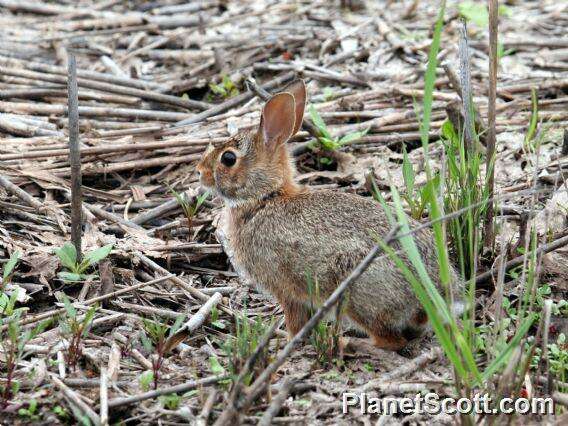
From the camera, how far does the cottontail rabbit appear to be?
4711 millimetres

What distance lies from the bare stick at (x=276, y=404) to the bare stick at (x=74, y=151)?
1.93 m

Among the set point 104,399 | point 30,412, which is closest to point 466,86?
point 104,399

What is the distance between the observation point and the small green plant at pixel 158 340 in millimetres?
4215

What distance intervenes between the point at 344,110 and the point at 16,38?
3854 mm

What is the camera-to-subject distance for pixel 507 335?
4648 millimetres

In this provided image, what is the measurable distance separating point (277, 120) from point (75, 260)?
4.95 ft

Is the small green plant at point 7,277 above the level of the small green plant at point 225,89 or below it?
below

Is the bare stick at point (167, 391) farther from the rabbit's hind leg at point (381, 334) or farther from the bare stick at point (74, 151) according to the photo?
the bare stick at point (74, 151)

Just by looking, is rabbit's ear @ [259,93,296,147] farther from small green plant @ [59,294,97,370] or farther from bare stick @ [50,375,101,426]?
bare stick @ [50,375,101,426]

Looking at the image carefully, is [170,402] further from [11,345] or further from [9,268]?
[9,268]

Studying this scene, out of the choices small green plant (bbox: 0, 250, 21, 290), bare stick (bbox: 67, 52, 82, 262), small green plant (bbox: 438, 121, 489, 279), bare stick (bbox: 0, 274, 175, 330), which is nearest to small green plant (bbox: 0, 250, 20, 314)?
small green plant (bbox: 0, 250, 21, 290)

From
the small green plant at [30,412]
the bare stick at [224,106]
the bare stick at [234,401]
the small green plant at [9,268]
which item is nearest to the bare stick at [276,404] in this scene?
the bare stick at [234,401]

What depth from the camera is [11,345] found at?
4.07 metres

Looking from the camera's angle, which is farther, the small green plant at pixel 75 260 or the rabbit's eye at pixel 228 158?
the rabbit's eye at pixel 228 158
